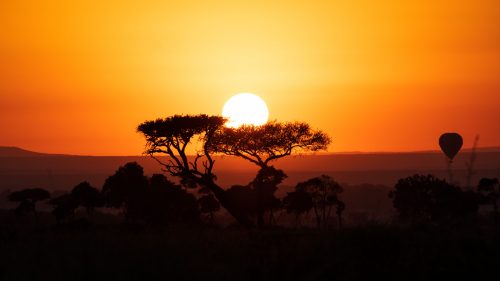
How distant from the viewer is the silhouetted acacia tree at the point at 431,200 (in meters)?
47.8

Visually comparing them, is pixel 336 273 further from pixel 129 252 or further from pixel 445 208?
pixel 445 208

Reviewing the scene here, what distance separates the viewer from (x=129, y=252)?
26938mm

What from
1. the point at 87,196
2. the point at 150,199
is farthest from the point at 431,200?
the point at 87,196

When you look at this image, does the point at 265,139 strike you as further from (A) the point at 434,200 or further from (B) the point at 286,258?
(B) the point at 286,258

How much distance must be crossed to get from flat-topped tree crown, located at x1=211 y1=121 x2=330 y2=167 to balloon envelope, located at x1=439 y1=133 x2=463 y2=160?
50623mm

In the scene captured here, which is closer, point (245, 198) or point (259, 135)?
point (245, 198)

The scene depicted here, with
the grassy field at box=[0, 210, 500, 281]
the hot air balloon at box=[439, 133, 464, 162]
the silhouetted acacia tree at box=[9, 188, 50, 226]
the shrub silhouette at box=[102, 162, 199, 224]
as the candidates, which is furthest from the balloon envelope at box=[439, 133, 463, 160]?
the grassy field at box=[0, 210, 500, 281]

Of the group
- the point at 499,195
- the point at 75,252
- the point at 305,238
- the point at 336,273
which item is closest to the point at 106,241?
the point at 75,252

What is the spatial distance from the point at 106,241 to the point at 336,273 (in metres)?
11.1

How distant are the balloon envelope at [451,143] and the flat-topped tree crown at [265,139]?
166ft

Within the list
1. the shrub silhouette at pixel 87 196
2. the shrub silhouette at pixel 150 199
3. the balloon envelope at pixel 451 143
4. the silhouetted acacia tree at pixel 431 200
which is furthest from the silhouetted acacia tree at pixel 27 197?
the balloon envelope at pixel 451 143

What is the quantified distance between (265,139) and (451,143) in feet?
186

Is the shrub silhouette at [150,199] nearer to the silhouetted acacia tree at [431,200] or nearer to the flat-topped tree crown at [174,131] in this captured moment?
the flat-topped tree crown at [174,131]

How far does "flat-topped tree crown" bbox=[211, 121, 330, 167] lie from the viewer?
60188 mm
